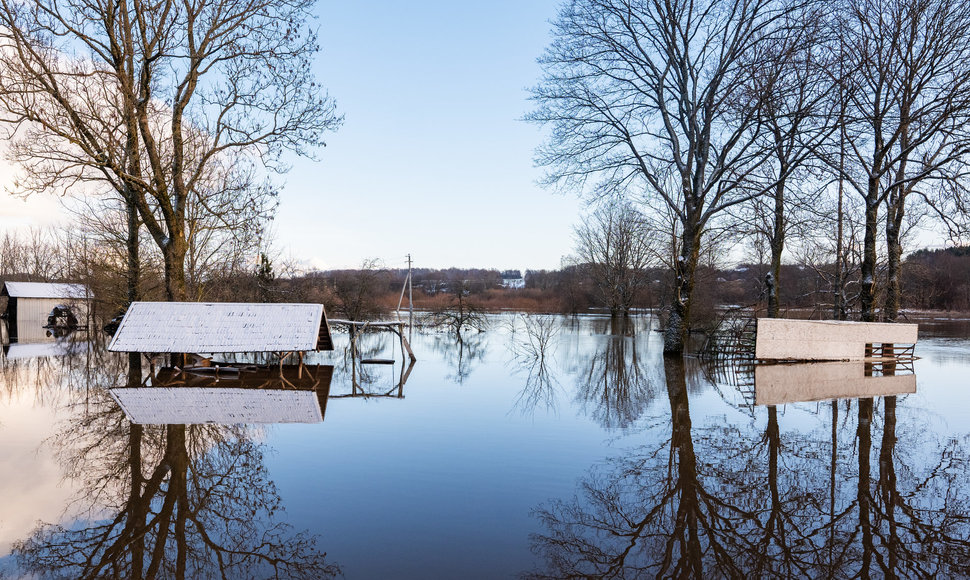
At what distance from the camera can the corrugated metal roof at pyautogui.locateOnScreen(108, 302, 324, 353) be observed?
13102 millimetres

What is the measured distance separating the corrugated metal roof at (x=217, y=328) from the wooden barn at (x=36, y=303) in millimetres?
27422

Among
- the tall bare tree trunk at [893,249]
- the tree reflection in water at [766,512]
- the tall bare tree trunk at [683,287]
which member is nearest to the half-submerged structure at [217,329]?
the tree reflection in water at [766,512]

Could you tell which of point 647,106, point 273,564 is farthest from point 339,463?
point 647,106

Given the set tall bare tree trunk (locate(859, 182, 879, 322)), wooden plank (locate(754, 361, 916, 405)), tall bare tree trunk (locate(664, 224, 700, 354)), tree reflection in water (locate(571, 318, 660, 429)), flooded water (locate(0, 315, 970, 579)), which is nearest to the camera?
flooded water (locate(0, 315, 970, 579))

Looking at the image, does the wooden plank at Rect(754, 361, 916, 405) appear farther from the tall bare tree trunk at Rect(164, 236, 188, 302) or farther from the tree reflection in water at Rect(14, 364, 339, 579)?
the tall bare tree trunk at Rect(164, 236, 188, 302)

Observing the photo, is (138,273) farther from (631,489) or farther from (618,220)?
(618,220)

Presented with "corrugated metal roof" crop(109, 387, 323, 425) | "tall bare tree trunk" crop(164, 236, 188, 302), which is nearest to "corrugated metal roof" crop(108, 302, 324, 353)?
"corrugated metal roof" crop(109, 387, 323, 425)

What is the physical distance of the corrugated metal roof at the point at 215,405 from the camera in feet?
29.8

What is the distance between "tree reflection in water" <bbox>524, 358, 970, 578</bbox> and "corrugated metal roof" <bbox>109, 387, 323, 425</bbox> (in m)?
5.53

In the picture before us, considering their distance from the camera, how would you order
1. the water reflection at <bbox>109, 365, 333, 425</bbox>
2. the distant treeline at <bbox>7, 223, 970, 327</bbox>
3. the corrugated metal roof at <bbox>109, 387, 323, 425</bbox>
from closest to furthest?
the corrugated metal roof at <bbox>109, 387, 323, 425</bbox> < the water reflection at <bbox>109, 365, 333, 425</bbox> < the distant treeline at <bbox>7, 223, 970, 327</bbox>

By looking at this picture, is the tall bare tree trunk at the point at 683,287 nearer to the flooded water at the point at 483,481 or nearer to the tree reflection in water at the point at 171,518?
the flooded water at the point at 483,481

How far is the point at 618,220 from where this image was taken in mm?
48094

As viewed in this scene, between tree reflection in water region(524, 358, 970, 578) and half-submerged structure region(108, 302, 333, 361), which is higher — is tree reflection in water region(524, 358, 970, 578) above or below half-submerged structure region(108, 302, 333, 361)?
below

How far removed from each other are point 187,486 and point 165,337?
28.6 feet
